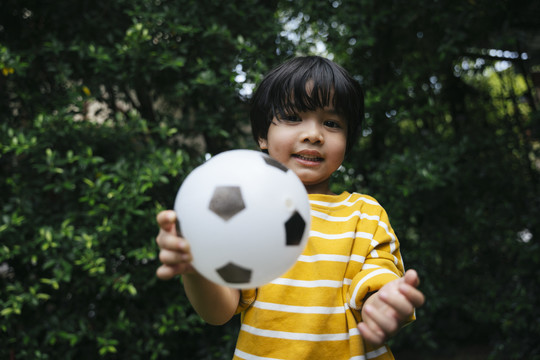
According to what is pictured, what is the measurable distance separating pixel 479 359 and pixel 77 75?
413cm

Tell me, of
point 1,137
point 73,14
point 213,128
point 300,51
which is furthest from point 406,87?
point 1,137

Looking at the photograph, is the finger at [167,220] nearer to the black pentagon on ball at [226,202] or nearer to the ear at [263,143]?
the black pentagon on ball at [226,202]

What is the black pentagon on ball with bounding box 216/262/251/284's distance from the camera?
1132 mm

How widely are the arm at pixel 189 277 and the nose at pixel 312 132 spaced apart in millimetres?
596

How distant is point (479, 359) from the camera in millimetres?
3852

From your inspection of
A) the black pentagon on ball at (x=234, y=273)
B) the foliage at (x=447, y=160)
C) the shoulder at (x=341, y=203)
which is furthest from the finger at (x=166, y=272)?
the foliage at (x=447, y=160)

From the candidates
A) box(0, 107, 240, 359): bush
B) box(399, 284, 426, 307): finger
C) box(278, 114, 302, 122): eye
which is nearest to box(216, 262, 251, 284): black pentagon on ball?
box(399, 284, 426, 307): finger

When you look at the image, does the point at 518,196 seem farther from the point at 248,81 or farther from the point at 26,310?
the point at 26,310

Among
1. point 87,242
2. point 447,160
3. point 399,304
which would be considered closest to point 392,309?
point 399,304

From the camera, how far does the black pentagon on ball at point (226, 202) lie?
43.7 inches

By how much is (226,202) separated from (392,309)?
54cm

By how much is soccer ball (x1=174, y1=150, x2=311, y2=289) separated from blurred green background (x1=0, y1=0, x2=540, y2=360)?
1619 mm

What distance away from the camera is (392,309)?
117 cm

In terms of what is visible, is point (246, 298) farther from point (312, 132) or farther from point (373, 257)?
point (312, 132)
